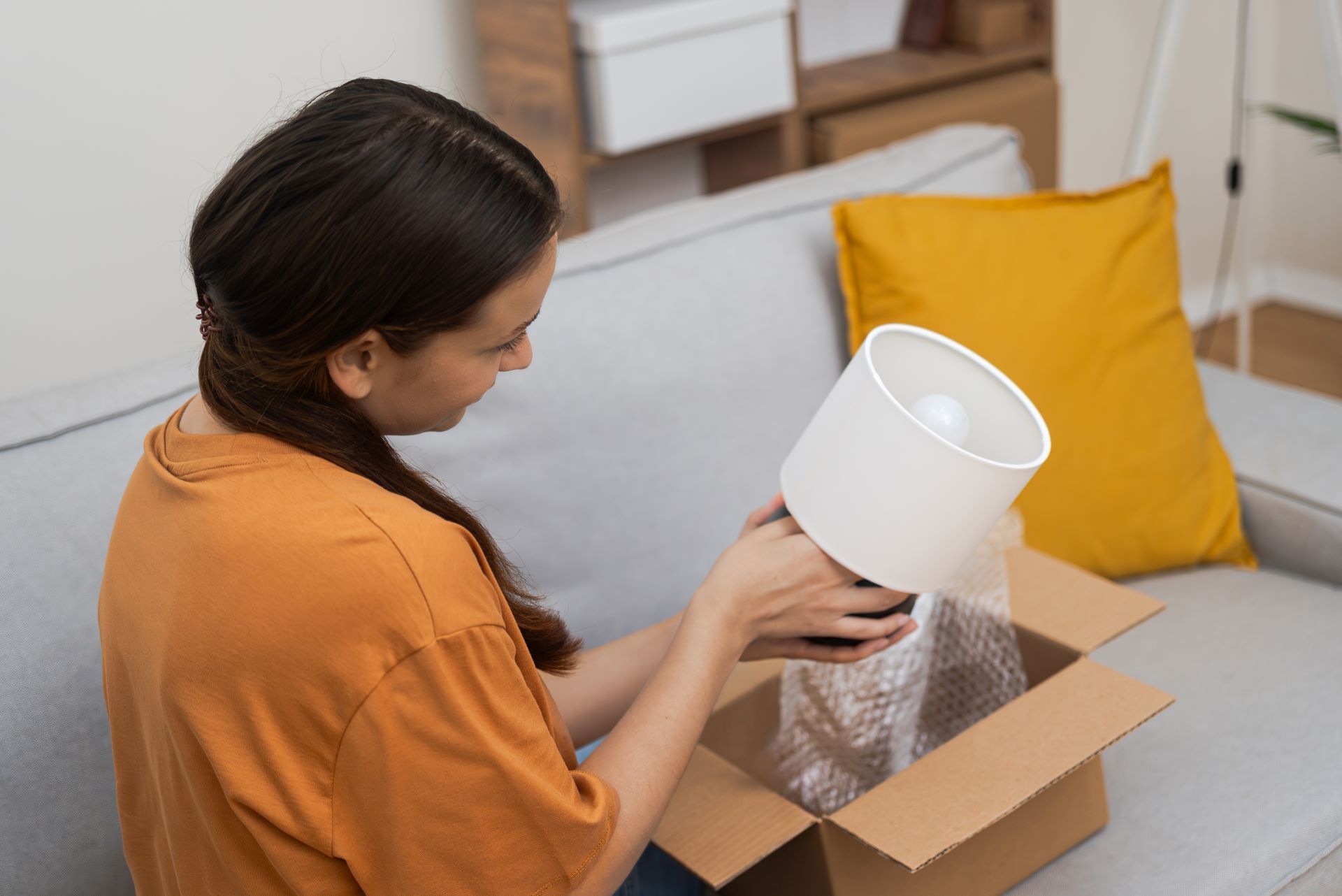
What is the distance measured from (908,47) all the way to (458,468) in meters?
1.68

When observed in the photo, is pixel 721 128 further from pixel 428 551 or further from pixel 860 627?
pixel 428 551

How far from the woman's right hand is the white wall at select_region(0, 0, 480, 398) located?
1.08 m

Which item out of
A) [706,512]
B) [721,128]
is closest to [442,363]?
[706,512]

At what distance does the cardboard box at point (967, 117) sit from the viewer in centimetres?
209

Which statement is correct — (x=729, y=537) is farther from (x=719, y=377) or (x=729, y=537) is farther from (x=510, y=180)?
(x=510, y=180)

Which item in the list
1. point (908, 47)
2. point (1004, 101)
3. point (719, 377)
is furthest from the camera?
point (908, 47)

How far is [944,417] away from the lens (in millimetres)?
791

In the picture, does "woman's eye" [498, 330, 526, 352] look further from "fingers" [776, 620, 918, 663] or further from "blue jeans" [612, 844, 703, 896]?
"blue jeans" [612, 844, 703, 896]

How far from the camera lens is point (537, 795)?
0.67 metres

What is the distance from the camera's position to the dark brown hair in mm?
657

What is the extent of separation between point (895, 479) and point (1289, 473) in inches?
34.2

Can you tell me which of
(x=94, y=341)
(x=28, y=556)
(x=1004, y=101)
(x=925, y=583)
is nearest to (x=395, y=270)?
(x=925, y=583)

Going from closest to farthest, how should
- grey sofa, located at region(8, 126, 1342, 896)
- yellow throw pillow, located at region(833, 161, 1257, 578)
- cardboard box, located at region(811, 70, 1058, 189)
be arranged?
1. grey sofa, located at region(8, 126, 1342, 896)
2. yellow throw pillow, located at region(833, 161, 1257, 578)
3. cardboard box, located at region(811, 70, 1058, 189)

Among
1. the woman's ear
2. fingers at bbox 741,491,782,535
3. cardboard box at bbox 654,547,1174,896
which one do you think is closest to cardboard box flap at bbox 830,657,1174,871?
cardboard box at bbox 654,547,1174,896
